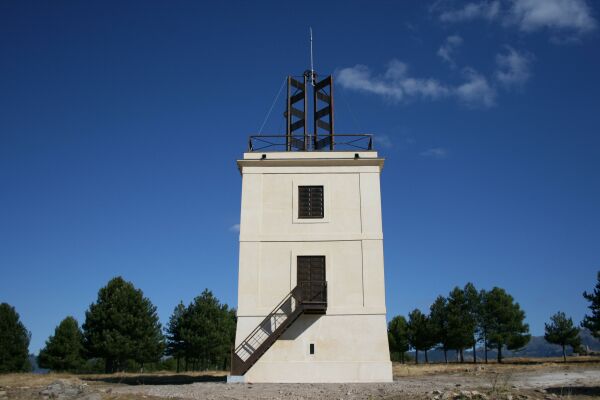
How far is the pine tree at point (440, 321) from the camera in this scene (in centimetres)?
5116

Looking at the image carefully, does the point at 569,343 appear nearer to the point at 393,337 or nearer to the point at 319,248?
the point at 393,337

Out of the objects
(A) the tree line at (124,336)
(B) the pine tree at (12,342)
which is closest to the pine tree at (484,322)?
(A) the tree line at (124,336)

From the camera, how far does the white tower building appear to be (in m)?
20.6

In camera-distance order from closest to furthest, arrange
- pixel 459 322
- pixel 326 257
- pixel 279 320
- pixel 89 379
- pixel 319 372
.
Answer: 1. pixel 319 372
2. pixel 279 320
3. pixel 326 257
4. pixel 89 379
5. pixel 459 322

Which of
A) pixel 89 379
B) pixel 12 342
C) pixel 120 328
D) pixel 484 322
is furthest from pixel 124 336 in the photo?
pixel 484 322

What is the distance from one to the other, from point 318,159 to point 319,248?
4.07m

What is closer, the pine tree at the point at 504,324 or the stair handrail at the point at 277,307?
the stair handrail at the point at 277,307

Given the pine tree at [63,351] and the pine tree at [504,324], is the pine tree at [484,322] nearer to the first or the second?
the pine tree at [504,324]

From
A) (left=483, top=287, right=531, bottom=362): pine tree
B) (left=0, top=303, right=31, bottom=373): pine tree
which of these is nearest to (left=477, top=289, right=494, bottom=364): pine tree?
(left=483, top=287, right=531, bottom=362): pine tree

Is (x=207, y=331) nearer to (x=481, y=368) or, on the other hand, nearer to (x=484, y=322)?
(x=481, y=368)

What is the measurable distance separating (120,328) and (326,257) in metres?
27.2

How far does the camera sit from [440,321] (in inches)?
2046

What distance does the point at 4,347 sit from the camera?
4528 centimetres

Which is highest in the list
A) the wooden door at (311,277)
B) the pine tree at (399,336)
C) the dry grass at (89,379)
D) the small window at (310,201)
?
the small window at (310,201)
